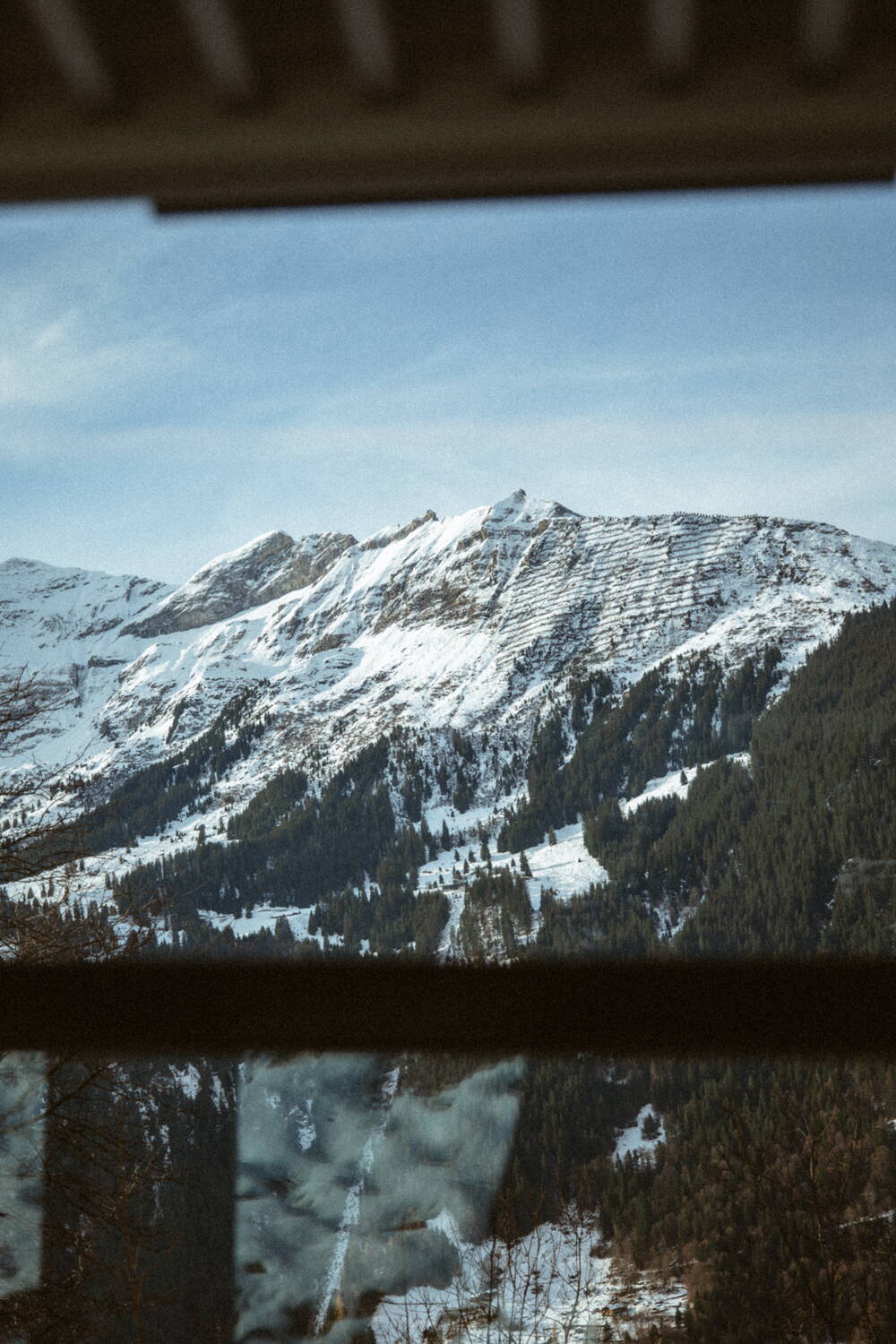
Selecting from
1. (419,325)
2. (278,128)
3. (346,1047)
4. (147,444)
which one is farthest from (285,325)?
(147,444)

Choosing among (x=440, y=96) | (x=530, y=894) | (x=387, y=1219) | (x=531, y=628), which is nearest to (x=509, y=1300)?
(x=387, y=1219)

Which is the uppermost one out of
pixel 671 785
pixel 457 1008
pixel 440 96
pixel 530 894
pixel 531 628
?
pixel 531 628

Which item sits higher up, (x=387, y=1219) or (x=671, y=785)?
(x=671, y=785)

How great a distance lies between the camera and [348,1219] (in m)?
4.28

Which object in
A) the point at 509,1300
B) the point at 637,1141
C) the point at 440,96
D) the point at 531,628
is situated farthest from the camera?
the point at 531,628

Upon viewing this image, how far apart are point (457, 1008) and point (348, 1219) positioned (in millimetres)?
3898

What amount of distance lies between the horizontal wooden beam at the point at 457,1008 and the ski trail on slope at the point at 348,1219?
1.45m

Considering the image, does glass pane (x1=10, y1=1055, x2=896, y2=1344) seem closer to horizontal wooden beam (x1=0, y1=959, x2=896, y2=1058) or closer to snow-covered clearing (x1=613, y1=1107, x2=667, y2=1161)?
horizontal wooden beam (x1=0, y1=959, x2=896, y2=1058)

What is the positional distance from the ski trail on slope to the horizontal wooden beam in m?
1.45

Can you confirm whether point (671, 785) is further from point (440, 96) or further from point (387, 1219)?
point (440, 96)

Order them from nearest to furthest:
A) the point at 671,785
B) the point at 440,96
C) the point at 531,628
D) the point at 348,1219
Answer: the point at 440,96, the point at 348,1219, the point at 671,785, the point at 531,628

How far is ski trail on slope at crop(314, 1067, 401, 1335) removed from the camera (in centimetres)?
323

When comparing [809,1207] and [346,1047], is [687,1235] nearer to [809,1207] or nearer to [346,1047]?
[809,1207]

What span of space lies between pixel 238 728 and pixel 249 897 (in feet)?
208
